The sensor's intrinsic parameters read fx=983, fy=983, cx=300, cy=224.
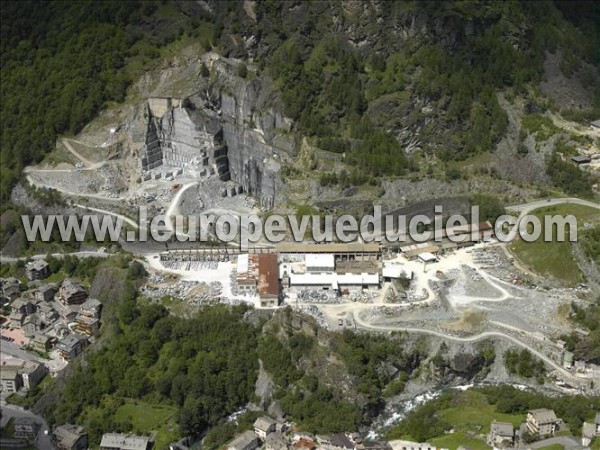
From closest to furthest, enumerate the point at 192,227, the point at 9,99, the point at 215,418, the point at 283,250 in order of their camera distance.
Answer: the point at 215,418 < the point at 283,250 < the point at 192,227 < the point at 9,99

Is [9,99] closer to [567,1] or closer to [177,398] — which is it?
[177,398]

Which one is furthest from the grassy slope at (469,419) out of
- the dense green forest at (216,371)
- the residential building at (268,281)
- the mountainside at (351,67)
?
the mountainside at (351,67)

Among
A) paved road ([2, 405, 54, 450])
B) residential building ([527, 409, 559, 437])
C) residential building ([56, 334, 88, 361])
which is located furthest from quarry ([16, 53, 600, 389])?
paved road ([2, 405, 54, 450])

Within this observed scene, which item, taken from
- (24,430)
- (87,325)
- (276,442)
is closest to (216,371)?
(276,442)

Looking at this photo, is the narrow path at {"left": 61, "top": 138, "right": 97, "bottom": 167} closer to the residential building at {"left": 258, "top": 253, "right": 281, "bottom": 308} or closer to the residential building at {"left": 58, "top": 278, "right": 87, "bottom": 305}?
the residential building at {"left": 58, "top": 278, "right": 87, "bottom": 305}

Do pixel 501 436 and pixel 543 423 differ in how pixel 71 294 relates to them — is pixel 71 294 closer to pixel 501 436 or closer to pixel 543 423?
pixel 501 436

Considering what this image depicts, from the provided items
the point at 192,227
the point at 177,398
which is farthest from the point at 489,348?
the point at 192,227

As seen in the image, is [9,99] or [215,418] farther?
[9,99]
